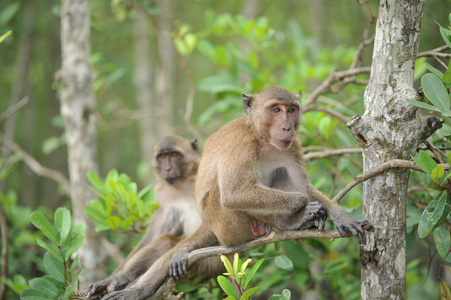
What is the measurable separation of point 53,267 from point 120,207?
1036 mm

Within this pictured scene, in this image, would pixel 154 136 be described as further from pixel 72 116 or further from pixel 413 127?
pixel 413 127

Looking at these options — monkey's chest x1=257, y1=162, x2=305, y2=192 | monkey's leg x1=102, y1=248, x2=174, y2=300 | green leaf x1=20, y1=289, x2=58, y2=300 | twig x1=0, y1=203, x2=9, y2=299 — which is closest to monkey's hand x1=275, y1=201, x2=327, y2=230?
monkey's chest x1=257, y1=162, x2=305, y2=192

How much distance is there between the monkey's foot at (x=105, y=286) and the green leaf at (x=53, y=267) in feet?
1.21

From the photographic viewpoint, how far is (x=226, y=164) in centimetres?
373

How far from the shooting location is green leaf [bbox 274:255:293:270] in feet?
12.7

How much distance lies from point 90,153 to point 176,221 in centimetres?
134

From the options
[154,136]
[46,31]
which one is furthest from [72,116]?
[46,31]

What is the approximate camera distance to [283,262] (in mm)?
3957

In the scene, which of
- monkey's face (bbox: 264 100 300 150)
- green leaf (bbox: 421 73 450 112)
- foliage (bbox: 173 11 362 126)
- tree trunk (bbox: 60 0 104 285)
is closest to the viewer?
green leaf (bbox: 421 73 450 112)

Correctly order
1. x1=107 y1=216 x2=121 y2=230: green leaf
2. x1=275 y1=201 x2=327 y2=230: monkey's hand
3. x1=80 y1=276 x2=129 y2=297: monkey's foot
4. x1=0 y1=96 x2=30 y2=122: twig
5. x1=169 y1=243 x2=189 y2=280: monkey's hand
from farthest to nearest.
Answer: x1=0 y1=96 x2=30 y2=122: twig, x1=107 y1=216 x2=121 y2=230: green leaf, x1=80 y1=276 x2=129 y2=297: monkey's foot, x1=169 y1=243 x2=189 y2=280: monkey's hand, x1=275 y1=201 x2=327 y2=230: monkey's hand

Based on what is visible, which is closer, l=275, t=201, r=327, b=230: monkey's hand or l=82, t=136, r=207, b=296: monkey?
l=275, t=201, r=327, b=230: monkey's hand

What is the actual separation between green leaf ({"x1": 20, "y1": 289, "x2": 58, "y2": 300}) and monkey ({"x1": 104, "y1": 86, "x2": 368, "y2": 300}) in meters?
0.52

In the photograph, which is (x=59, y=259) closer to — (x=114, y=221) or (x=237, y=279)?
(x=114, y=221)

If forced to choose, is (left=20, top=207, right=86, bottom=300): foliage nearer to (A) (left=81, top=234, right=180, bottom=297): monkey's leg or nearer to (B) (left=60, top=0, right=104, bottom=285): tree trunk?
(A) (left=81, top=234, right=180, bottom=297): monkey's leg
